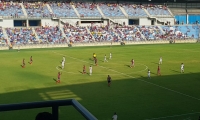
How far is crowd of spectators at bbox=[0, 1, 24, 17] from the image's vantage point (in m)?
69.1

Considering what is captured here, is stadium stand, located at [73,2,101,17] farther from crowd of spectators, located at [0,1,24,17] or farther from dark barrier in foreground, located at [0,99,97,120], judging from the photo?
dark barrier in foreground, located at [0,99,97,120]

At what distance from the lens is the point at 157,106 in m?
19.8

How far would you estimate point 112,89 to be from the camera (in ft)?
81.7

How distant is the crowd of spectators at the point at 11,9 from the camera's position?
69094mm

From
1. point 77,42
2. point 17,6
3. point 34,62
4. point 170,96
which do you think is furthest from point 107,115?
point 17,6

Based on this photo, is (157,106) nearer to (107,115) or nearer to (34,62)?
(107,115)

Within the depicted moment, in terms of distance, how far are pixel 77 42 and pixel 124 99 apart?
4502 centimetres

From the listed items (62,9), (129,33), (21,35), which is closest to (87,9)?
(62,9)

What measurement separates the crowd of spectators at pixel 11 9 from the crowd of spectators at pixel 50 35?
7.25m

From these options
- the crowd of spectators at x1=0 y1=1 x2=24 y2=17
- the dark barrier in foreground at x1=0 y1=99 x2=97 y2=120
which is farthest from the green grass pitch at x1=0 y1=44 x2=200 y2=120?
the crowd of spectators at x1=0 y1=1 x2=24 y2=17

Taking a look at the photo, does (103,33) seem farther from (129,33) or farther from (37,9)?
(37,9)

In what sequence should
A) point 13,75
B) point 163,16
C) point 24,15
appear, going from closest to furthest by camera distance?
1. point 13,75
2. point 24,15
3. point 163,16

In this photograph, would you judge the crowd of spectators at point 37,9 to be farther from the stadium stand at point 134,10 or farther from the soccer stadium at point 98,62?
the stadium stand at point 134,10

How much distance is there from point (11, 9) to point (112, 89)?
54.2m
